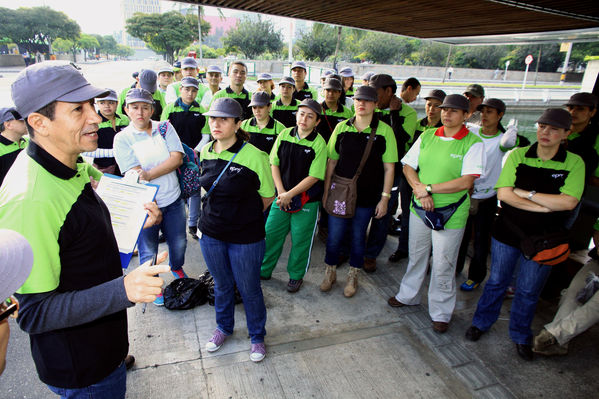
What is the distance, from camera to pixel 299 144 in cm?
364

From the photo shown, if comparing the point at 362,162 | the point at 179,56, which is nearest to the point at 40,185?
the point at 362,162

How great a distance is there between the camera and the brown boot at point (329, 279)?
4.02 m

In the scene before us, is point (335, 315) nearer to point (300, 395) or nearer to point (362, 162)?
point (300, 395)

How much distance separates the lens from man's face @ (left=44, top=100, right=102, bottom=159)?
1.36 metres

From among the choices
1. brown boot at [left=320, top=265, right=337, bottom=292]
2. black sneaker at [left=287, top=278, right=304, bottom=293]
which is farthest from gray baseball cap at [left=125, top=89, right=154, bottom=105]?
brown boot at [left=320, top=265, right=337, bottom=292]

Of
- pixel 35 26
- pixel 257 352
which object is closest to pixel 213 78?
pixel 257 352

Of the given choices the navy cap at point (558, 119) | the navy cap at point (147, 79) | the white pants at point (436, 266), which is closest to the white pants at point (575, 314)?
the white pants at point (436, 266)

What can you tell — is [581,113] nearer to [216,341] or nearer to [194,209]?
[216,341]

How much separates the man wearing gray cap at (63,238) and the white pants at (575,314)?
338 centimetres

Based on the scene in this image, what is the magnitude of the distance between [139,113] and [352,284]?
2.84m

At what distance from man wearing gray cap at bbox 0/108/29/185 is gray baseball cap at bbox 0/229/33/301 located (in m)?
2.98

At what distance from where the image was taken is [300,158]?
363 centimetres

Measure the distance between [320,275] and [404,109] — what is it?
2509 mm

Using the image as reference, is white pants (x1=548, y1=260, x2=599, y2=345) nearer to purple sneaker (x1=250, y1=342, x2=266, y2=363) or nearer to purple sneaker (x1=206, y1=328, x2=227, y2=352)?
purple sneaker (x1=250, y1=342, x2=266, y2=363)
